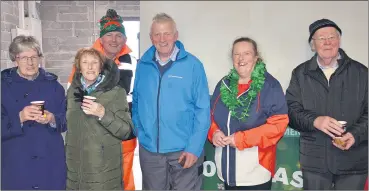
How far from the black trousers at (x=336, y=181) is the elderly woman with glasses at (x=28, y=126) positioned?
1749 millimetres

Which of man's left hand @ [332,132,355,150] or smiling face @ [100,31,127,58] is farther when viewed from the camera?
smiling face @ [100,31,127,58]

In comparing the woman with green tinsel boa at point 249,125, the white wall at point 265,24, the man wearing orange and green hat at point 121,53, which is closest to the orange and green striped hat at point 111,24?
the man wearing orange and green hat at point 121,53

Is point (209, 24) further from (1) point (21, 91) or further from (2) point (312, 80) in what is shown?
(1) point (21, 91)

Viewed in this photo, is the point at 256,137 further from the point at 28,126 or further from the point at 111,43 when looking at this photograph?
the point at 28,126

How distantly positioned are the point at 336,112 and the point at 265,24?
127 centimetres

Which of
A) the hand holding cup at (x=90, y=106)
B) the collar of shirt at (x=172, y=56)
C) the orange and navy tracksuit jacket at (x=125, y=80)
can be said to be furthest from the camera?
the orange and navy tracksuit jacket at (x=125, y=80)

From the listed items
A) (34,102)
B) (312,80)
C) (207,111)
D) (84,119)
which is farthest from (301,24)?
(34,102)

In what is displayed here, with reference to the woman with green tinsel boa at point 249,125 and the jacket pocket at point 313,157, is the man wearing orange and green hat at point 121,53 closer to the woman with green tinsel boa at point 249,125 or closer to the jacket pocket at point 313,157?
the woman with green tinsel boa at point 249,125

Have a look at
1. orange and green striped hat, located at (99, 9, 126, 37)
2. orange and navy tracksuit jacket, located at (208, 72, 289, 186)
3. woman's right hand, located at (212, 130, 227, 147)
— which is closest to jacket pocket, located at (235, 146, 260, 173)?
orange and navy tracksuit jacket, located at (208, 72, 289, 186)

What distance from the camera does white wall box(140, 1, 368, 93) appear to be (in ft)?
10.7

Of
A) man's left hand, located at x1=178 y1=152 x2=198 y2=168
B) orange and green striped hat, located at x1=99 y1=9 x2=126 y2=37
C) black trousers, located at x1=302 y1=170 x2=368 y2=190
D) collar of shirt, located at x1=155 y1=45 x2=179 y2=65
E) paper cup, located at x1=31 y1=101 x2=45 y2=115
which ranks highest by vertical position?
orange and green striped hat, located at x1=99 y1=9 x2=126 y2=37

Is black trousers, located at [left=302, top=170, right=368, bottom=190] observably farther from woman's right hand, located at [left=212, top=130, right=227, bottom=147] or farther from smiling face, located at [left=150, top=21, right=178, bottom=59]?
smiling face, located at [left=150, top=21, right=178, bottom=59]

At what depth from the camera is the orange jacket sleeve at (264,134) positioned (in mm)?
2268

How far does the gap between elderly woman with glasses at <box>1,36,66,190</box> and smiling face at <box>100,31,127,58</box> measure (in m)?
0.60
